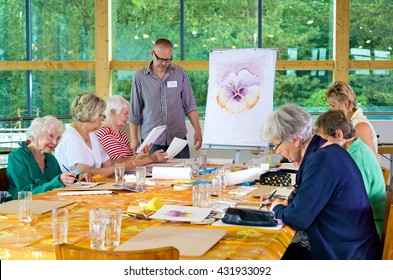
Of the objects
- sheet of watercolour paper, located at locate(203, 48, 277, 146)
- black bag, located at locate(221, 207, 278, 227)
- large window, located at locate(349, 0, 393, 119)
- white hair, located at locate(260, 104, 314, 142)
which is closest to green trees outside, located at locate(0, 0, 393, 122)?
large window, located at locate(349, 0, 393, 119)

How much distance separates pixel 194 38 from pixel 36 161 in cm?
656

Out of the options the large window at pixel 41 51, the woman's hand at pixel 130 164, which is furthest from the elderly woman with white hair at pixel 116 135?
the large window at pixel 41 51

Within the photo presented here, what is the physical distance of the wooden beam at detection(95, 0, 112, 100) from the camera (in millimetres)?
10023

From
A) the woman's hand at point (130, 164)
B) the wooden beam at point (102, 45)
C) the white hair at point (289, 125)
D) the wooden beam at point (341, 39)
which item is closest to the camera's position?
the white hair at point (289, 125)

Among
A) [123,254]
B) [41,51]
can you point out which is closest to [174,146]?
[123,254]

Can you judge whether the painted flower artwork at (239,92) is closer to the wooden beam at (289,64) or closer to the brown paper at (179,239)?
the wooden beam at (289,64)

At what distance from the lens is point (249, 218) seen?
2551 mm

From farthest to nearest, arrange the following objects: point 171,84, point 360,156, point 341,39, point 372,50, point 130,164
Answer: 1. point 372,50
2. point 341,39
3. point 171,84
4. point 130,164
5. point 360,156

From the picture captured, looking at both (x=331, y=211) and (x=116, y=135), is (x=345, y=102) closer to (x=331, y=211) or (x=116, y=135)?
(x=116, y=135)

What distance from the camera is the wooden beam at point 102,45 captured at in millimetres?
10023

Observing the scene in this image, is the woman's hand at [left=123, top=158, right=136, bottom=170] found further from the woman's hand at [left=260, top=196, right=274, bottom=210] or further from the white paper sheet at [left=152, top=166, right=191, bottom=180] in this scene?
the woman's hand at [left=260, top=196, right=274, bottom=210]

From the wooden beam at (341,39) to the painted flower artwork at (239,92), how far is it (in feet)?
11.6

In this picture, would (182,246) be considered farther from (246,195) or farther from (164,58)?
(164,58)

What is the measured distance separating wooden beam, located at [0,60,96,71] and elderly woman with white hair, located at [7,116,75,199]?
252 inches
